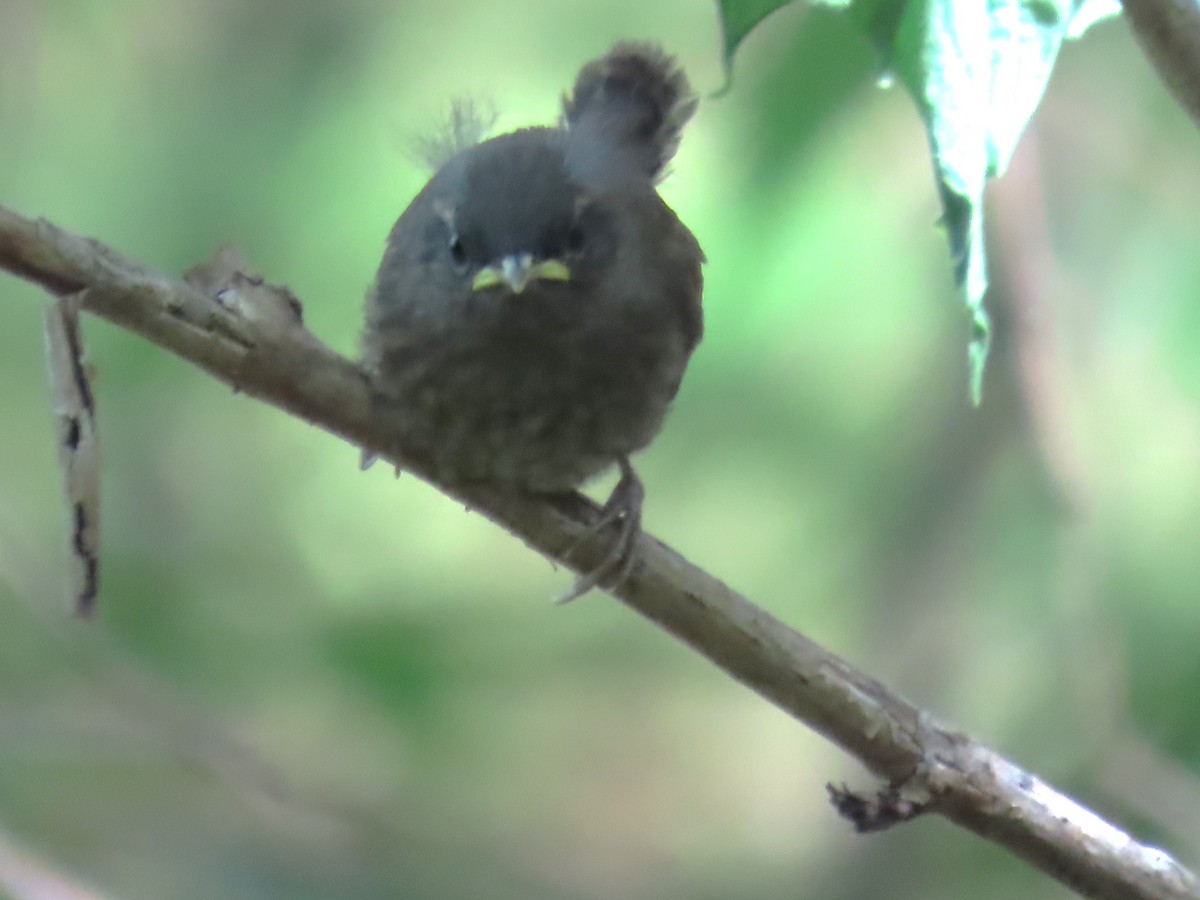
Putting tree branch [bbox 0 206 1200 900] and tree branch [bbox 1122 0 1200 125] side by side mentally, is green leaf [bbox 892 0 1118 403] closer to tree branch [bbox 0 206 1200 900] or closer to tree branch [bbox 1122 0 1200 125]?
tree branch [bbox 1122 0 1200 125]

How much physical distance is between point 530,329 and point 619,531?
0.99ft

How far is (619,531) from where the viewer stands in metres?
1.82

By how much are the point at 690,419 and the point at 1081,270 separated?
3.42 ft

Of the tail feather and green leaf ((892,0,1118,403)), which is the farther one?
the tail feather

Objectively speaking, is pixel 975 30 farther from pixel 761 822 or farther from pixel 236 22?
pixel 761 822

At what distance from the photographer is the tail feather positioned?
7.50 feet

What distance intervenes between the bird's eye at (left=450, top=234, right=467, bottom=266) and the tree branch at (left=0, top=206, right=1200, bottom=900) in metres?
0.28

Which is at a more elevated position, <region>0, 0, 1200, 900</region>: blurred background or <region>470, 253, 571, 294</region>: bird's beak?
<region>0, 0, 1200, 900</region>: blurred background

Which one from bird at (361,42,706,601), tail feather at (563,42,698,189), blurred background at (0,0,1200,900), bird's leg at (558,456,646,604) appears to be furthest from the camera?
blurred background at (0,0,1200,900)

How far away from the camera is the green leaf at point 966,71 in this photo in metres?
A: 1.10

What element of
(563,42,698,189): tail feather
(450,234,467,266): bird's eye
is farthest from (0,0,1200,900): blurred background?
(450,234,467,266): bird's eye

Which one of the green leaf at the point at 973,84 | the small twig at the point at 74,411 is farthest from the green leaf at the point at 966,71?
the small twig at the point at 74,411

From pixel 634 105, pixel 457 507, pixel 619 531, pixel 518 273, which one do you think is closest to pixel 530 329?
pixel 518 273

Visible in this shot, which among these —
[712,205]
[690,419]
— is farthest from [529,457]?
[690,419]
